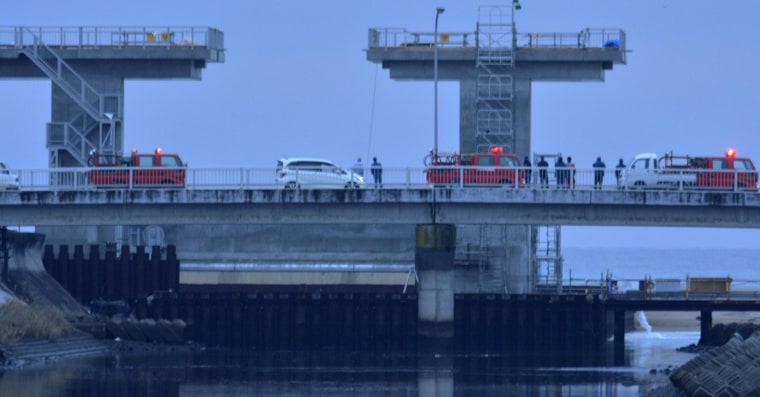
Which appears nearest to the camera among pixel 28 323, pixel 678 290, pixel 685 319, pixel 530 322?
pixel 28 323

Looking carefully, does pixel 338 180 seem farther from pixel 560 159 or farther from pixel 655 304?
pixel 655 304

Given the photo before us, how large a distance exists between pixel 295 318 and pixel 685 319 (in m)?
38.5

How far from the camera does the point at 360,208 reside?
7344 centimetres

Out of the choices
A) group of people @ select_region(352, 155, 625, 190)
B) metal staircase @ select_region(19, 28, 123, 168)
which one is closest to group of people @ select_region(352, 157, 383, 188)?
group of people @ select_region(352, 155, 625, 190)

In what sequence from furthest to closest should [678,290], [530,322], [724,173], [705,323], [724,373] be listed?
[678,290], [705,323], [530,322], [724,173], [724,373]

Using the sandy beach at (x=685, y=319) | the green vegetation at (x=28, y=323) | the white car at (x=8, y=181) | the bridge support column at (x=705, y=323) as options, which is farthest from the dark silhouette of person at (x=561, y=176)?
the sandy beach at (x=685, y=319)

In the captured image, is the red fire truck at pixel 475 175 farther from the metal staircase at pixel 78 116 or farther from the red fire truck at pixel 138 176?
the metal staircase at pixel 78 116

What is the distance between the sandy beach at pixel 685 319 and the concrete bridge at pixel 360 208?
28010mm

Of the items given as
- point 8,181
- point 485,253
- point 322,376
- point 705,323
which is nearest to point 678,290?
point 705,323

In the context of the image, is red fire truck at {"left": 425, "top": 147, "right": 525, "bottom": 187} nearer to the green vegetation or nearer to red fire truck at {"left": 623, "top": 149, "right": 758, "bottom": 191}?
red fire truck at {"left": 623, "top": 149, "right": 758, "bottom": 191}

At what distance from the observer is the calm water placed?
56.4m

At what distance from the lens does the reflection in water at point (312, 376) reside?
56394mm

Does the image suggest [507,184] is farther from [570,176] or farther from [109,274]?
[109,274]

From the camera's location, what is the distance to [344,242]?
8881 centimetres
